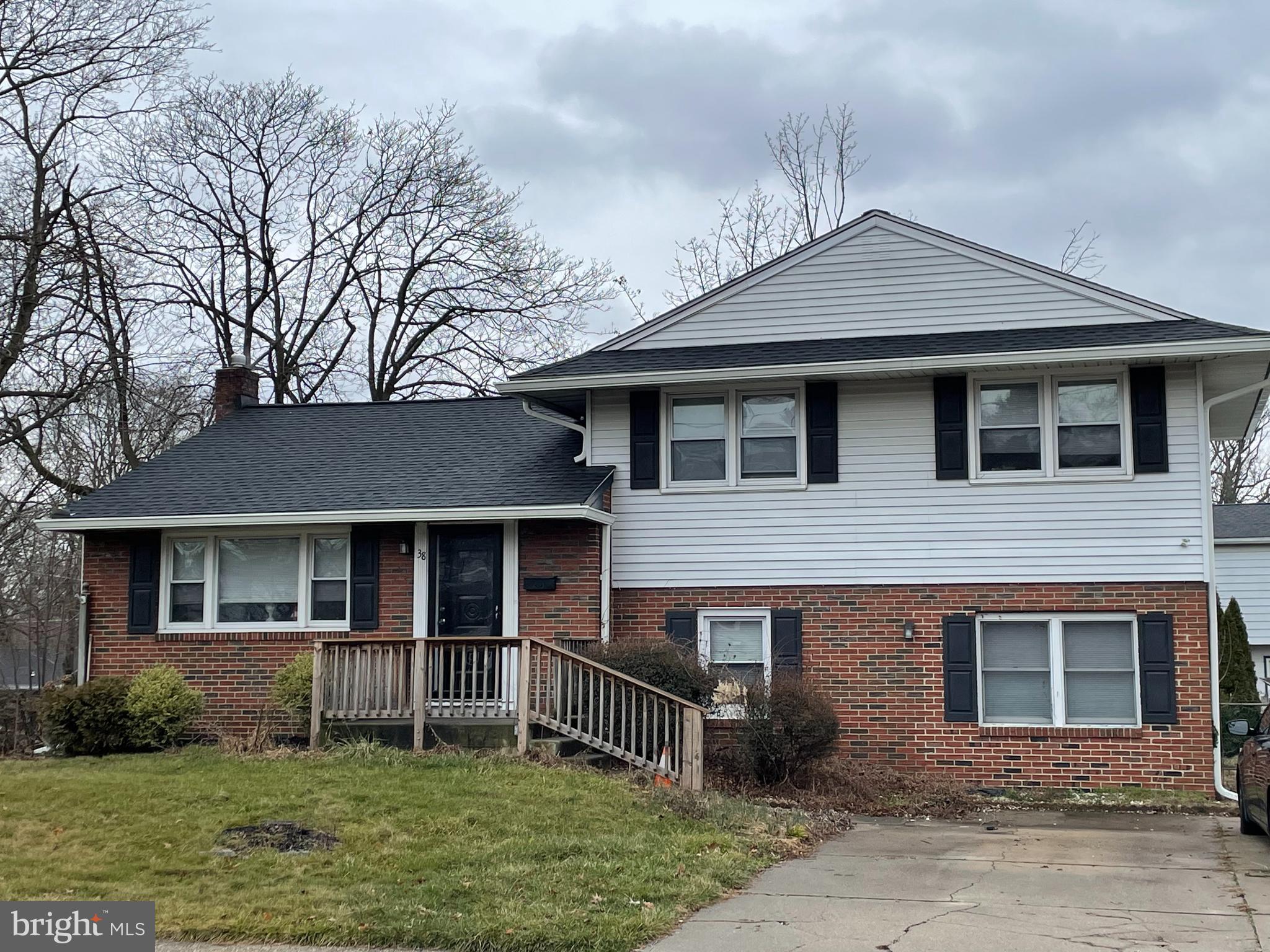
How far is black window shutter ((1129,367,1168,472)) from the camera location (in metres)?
14.1

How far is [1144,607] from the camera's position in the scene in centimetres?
1402

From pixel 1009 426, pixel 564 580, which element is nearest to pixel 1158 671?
pixel 1009 426

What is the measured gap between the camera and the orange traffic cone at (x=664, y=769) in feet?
39.1

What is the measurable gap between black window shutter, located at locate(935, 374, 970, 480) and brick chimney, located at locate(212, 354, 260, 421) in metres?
11.1

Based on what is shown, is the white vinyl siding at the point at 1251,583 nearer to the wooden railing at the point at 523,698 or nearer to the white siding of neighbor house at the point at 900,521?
the white siding of neighbor house at the point at 900,521

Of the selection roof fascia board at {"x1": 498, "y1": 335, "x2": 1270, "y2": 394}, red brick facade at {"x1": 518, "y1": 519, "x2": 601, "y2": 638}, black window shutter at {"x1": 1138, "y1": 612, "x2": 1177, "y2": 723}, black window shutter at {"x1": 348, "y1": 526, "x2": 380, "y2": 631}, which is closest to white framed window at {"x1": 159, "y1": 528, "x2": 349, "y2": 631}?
black window shutter at {"x1": 348, "y1": 526, "x2": 380, "y2": 631}

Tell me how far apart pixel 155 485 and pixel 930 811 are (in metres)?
10.6

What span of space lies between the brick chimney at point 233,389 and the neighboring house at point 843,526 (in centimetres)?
351

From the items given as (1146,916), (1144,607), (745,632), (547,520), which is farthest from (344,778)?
(1144,607)

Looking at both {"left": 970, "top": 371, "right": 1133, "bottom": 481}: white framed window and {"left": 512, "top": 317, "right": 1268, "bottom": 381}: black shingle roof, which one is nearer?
{"left": 512, "top": 317, "right": 1268, "bottom": 381}: black shingle roof

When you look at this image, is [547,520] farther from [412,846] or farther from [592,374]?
[412,846]

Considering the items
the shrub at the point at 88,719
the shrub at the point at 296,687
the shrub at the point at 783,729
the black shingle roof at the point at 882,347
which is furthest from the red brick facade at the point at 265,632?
the shrub at the point at 783,729

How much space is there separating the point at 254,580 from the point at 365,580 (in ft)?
5.04

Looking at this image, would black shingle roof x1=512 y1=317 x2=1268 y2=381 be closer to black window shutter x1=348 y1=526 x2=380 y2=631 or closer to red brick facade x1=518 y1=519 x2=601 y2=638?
red brick facade x1=518 y1=519 x2=601 y2=638
